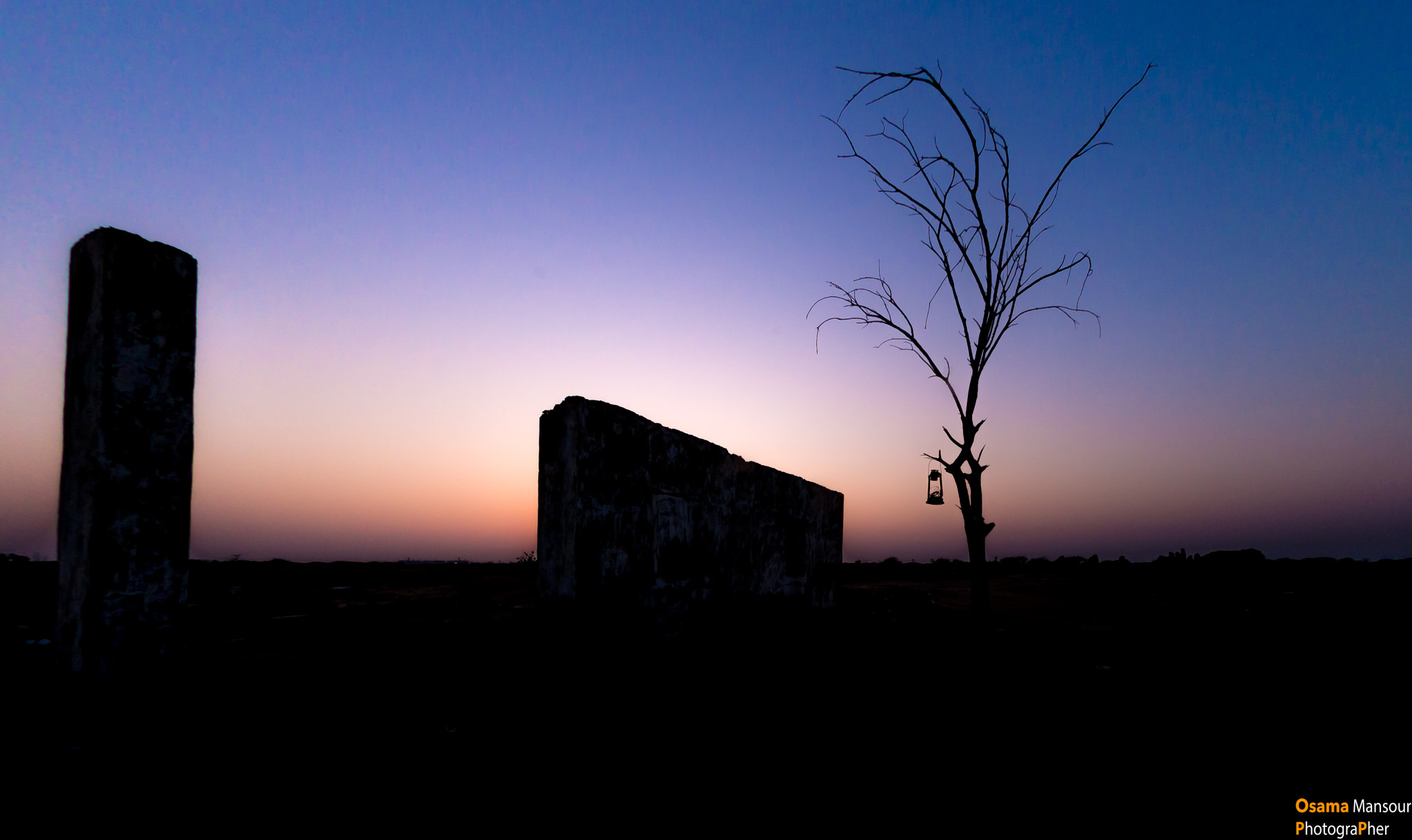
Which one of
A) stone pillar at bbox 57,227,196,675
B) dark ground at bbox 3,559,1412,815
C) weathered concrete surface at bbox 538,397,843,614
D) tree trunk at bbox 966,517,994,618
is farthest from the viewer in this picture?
tree trunk at bbox 966,517,994,618

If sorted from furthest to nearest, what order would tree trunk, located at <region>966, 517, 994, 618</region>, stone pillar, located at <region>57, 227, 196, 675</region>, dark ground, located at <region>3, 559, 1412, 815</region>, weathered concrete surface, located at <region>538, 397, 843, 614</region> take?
tree trunk, located at <region>966, 517, 994, 618</region>
weathered concrete surface, located at <region>538, 397, 843, 614</region>
stone pillar, located at <region>57, 227, 196, 675</region>
dark ground, located at <region>3, 559, 1412, 815</region>

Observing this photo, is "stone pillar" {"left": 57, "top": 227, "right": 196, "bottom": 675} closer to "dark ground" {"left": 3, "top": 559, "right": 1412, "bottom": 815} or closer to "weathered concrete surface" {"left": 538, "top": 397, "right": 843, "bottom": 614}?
"dark ground" {"left": 3, "top": 559, "right": 1412, "bottom": 815}

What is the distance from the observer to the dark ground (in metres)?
2.54

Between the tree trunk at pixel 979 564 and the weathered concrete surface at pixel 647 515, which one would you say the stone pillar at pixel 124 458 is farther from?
the tree trunk at pixel 979 564

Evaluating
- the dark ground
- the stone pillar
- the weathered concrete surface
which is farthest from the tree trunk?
the stone pillar

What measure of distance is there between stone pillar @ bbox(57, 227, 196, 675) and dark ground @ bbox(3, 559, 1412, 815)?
257 mm

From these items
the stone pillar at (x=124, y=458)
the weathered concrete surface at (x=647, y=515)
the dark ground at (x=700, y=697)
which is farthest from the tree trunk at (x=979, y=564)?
the stone pillar at (x=124, y=458)

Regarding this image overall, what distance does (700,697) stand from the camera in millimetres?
3459

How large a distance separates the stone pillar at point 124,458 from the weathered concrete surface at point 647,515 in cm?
177

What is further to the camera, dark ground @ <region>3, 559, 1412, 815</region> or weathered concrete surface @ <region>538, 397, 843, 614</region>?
weathered concrete surface @ <region>538, 397, 843, 614</region>

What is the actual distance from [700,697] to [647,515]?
1140mm

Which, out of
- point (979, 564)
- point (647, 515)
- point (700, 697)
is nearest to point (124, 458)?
point (647, 515)

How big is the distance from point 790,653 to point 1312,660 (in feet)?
12.2

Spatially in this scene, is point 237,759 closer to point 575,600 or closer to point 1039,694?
point 575,600
